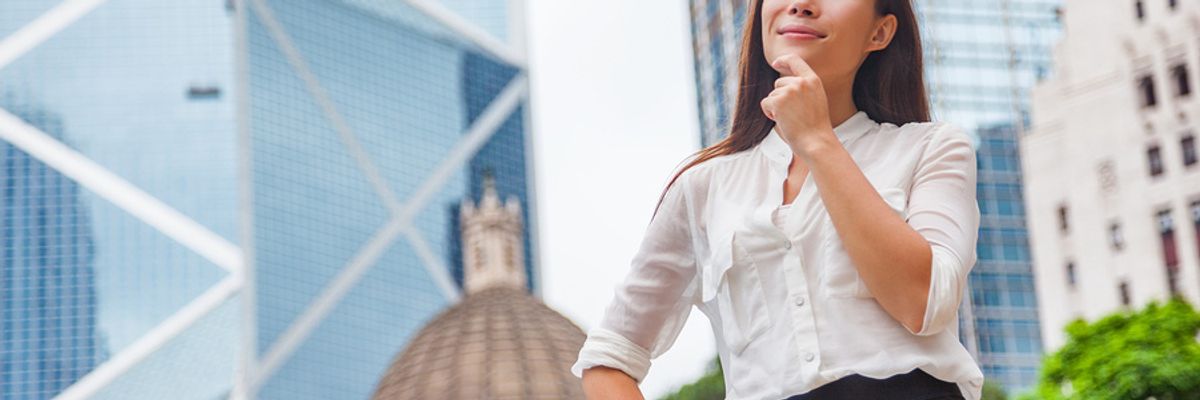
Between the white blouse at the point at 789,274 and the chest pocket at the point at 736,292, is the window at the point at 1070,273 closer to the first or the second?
the white blouse at the point at 789,274

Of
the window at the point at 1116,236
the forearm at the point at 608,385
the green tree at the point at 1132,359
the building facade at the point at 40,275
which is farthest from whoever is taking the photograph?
the building facade at the point at 40,275

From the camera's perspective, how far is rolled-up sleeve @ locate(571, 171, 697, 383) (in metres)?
4.07

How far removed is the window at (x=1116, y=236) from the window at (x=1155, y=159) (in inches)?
69.5

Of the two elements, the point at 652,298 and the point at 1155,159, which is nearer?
the point at 652,298

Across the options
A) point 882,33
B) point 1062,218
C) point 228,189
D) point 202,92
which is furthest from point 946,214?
point 202,92

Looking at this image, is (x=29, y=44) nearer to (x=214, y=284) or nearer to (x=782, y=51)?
(x=214, y=284)

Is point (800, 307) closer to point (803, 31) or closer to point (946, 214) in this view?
point (946, 214)

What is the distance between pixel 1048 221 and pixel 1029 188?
6.04 feet

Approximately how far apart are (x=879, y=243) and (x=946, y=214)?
0.28 m

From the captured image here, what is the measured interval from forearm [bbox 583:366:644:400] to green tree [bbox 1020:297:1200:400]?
3144 cm

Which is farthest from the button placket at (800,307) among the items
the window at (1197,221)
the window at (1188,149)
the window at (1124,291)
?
the window at (1188,149)

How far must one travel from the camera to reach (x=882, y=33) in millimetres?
4188

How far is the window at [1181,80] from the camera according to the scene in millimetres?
57219

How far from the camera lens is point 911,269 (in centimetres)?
362
